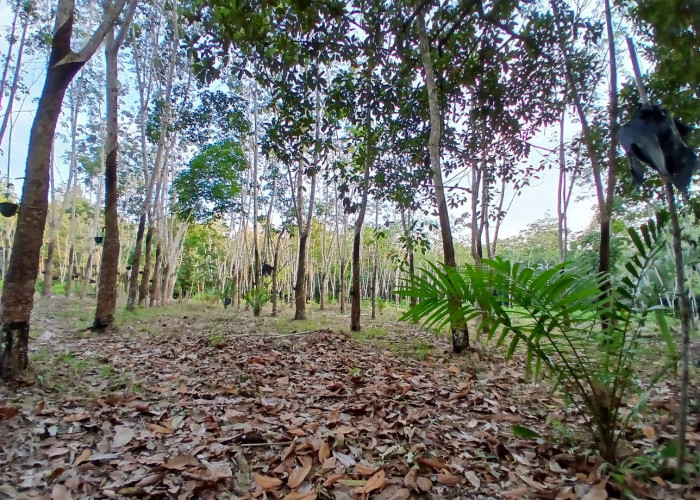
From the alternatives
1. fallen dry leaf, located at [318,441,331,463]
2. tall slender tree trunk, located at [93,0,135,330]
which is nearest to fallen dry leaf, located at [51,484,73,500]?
fallen dry leaf, located at [318,441,331,463]

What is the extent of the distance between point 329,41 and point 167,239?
53.1ft

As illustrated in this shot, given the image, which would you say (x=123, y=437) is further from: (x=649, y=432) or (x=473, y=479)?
(x=649, y=432)

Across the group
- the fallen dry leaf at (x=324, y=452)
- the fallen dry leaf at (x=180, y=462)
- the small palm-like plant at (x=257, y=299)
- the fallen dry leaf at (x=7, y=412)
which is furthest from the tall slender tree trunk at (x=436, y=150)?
the small palm-like plant at (x=257, y=299)

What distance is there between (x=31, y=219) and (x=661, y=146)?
446cm

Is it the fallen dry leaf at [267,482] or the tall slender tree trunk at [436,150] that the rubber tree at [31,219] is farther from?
the tall slender tree trunk at [436,150]

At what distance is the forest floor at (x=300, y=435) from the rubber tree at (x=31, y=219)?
0.33 m

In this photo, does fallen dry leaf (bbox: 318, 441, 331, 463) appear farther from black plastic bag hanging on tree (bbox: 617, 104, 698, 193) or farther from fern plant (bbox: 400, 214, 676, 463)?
black plastic bag hanging on tree (bbox: 617, 104, 698, 193)

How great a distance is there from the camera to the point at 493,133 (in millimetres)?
5875

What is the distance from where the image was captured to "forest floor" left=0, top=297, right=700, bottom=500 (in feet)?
5.82

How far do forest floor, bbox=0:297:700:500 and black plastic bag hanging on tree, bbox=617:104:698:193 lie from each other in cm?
135

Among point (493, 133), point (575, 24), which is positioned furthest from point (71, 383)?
point (575, 24)

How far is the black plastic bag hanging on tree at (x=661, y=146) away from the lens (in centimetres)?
153

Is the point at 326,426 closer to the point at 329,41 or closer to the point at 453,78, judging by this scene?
the point at 329,41

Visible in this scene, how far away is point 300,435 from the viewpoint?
226cm
